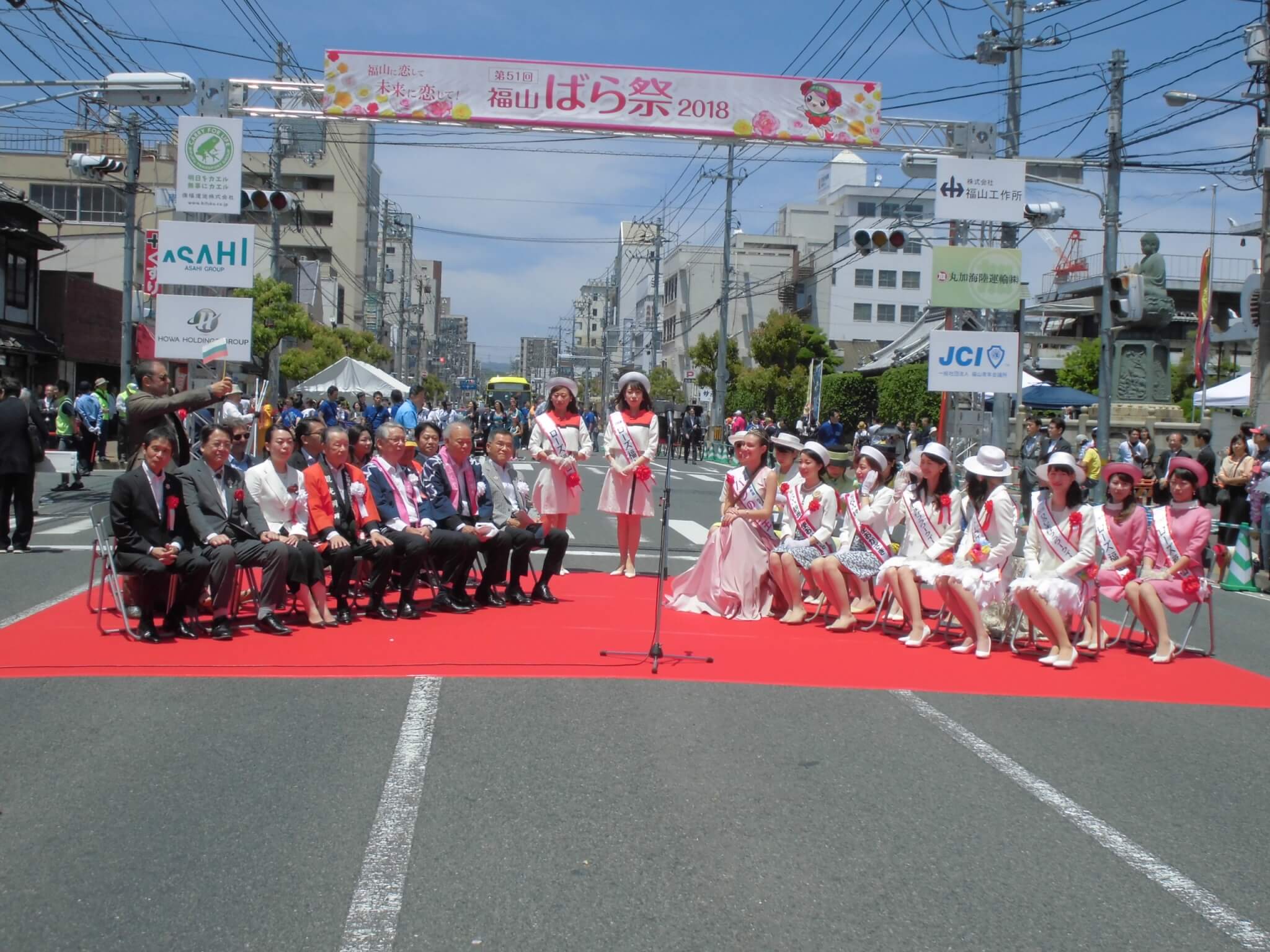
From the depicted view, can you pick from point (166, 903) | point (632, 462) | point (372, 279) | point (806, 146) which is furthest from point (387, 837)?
point (372, 279)

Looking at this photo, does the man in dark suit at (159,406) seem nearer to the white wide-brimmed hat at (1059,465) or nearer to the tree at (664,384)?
the white wide-brimmed hat at (1059,465)

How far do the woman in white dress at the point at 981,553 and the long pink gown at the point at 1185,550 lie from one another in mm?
1173

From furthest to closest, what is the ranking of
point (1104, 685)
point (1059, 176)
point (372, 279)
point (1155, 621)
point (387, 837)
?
1. point (372, 279)
2. point (1059, 176)
3. point (1155, 621)
4. point (1104, 685)
5. point (387, 837)

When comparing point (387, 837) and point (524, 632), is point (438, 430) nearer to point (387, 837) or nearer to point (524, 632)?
point (524, 632)

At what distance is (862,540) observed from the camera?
31.2ft

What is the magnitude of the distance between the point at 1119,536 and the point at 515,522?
16.0 ft

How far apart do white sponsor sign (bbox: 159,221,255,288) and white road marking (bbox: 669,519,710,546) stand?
681cm

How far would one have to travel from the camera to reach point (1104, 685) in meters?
A: 7.92

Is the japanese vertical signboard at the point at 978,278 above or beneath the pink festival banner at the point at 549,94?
beneath

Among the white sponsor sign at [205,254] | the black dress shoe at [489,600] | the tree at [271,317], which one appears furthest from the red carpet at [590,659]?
the tree at [271,317]

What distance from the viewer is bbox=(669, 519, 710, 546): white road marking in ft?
Result: 53.6

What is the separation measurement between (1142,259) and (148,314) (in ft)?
76.8

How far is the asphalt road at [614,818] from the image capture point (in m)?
3.85

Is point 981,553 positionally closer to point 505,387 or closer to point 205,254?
point 205,254
